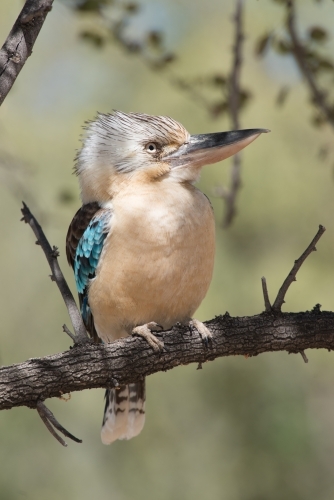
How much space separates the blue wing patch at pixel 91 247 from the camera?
12.0ft

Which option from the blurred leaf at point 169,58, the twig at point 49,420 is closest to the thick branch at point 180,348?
the twig at point 49,420

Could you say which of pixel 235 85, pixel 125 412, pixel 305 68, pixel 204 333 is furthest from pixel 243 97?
pixel 125 412

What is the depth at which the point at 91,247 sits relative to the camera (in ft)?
12.2

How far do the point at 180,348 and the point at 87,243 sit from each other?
31.1 inches

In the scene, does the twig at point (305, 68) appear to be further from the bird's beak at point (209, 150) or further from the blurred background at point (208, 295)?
the blurred background at point (208, 295)

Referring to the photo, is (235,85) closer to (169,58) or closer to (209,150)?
(169,58)

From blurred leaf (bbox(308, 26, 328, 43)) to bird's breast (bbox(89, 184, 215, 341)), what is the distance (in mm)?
1133

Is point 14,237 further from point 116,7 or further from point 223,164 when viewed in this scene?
point 116,7

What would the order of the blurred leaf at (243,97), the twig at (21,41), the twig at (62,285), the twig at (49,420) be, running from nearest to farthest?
the twig at (49,420) < the twig at (21,41) < the twig at (62,285) < the blurred leaf at (243,97)

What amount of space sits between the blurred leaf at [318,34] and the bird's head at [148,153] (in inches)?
29.9

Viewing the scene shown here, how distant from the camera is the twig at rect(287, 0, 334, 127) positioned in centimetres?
407

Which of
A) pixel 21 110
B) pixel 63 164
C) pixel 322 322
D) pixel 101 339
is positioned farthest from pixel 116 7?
pixel 21 110

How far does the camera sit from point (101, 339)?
4023mm

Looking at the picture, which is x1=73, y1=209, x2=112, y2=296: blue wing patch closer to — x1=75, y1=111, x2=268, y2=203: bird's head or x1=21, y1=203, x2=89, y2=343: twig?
x1=75, y1=111, x2=268, y2=203: bird's head
